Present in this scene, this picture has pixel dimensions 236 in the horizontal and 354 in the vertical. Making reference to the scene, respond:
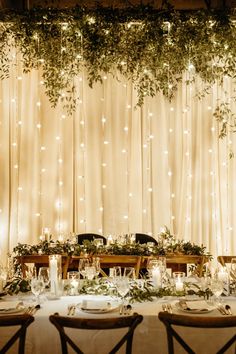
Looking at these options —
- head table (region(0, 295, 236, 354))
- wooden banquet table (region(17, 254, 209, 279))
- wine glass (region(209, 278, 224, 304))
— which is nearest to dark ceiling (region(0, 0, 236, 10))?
wooden banquet table (region(17, 254, 209, 279))

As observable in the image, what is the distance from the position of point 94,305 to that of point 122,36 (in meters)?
3.86

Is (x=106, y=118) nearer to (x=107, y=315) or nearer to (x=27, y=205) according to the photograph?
(x=27, y=205)

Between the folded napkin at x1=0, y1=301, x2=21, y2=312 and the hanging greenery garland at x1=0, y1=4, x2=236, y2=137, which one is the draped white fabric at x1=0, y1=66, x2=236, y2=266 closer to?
the hanging greenery garland at x1=0, y1=4, x2=236, y2=137

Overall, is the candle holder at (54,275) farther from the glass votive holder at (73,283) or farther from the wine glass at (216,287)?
the wine glass at (216,287)

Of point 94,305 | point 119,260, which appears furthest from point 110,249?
point 94,305

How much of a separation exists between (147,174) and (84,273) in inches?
158

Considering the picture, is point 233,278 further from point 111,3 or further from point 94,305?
point 111,3

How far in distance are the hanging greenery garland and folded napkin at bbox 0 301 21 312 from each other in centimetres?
369

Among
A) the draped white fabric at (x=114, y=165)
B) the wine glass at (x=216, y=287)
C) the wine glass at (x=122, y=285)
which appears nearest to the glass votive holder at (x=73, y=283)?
the wine glass at (x=122, y=285)

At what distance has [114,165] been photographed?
6.89m

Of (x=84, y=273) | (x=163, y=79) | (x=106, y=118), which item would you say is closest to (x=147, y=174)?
(x=106, y=118)

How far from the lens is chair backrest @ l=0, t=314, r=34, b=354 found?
2.05 meters

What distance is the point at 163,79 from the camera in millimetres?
5938

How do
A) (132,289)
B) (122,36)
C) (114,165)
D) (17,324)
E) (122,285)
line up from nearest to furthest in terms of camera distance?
1. (17,324)
2. (122,285)
3. (132,289)
4. (122,36)
5. (114,165)
